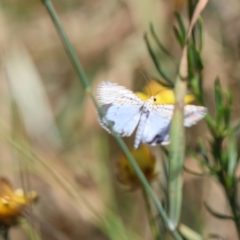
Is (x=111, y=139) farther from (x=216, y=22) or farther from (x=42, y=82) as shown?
(x=216, y=22)

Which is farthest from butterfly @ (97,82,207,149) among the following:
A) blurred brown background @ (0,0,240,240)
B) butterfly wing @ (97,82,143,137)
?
blurred brown background @ (0,0,240,240)

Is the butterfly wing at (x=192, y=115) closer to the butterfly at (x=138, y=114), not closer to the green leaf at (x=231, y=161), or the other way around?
the butterfly at (x=138, y=114)

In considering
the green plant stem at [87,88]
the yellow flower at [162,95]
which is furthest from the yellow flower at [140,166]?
the green plant stem at [87,88]

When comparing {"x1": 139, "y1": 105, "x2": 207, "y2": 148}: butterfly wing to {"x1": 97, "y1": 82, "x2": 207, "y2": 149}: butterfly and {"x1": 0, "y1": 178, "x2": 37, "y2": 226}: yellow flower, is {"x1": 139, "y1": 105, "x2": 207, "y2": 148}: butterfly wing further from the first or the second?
{"x1": 0, "y1": 178, "x2": 37, "y2": 226}: yellow flower

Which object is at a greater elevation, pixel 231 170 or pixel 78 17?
pixel 78 17

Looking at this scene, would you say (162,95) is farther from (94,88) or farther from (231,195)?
(94,88)

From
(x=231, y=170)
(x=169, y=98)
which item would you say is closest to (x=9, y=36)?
(x=169, y=98)

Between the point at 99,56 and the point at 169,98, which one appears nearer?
the point at 169,98
